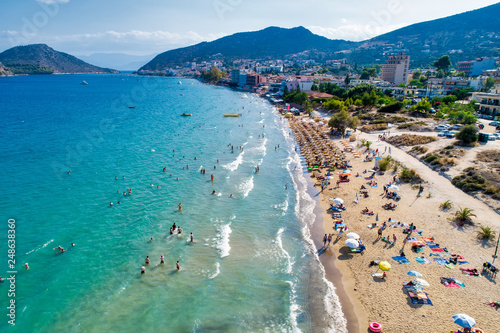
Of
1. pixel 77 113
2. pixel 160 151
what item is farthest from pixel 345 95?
pixel 77 113

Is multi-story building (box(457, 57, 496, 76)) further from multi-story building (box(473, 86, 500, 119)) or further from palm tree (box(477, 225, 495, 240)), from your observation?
palm tree (box(477, 225, 495, 240))

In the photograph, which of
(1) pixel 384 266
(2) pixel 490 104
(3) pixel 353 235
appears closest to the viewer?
(1) pixel 384 266

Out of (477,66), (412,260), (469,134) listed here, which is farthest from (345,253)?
(477,66)

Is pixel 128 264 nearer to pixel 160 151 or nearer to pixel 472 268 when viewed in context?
pixel 472 268

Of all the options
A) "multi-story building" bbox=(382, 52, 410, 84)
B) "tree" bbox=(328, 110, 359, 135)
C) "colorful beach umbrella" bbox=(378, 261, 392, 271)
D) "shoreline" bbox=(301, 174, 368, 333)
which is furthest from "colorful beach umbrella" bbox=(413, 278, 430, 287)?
"multi-story building" bbox=(382, 52, 410, 84)

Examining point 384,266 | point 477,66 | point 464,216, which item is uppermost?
point 477,66

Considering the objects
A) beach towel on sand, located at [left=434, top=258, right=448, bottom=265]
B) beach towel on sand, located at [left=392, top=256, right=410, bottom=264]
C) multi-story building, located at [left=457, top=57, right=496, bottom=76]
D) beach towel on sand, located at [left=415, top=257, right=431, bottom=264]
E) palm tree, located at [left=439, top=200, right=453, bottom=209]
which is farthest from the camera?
multi-story building, located at [left=457, top=57, right=496, bottom=76]

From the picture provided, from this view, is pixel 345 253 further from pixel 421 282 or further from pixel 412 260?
pixel 421 282
